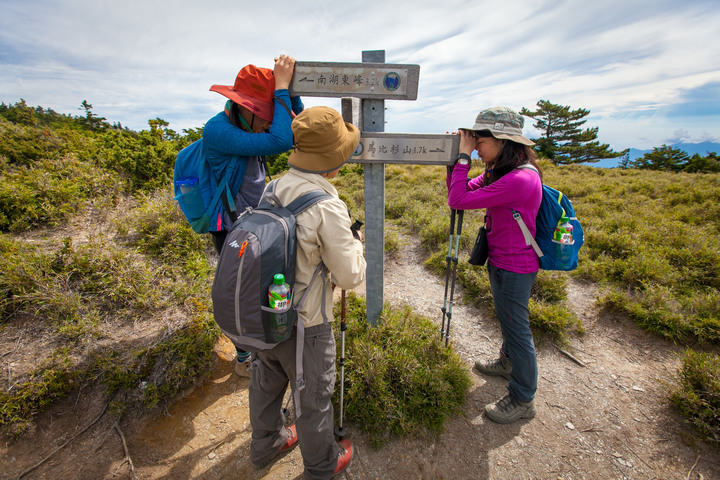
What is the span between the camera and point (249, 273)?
159 centimetres

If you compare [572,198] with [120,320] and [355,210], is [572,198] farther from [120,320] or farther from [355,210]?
[120,320]

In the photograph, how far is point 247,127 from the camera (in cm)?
249

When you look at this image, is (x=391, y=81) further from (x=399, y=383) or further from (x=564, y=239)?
(x=399, y=383)

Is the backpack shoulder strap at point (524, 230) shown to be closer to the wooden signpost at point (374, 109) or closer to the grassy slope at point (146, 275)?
the wooden signpost at point (374, 109)

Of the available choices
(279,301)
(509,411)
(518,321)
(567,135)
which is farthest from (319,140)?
(567,135)

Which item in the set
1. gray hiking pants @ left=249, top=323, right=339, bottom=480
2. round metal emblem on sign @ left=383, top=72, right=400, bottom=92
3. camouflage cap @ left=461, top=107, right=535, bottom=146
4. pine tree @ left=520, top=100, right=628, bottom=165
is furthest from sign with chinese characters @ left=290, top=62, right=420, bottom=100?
pine tree @ left=520, top=100, right=628, bottom=165

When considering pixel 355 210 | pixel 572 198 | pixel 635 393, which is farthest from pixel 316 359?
pixel 572 198

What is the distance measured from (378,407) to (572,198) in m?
9.41

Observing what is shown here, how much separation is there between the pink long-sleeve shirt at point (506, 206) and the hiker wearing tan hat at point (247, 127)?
56.0 inches

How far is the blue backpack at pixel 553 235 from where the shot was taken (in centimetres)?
247

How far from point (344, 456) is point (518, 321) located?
182cm

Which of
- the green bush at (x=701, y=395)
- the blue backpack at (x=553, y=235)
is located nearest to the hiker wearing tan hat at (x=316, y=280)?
the blue backpack at (x=553, y=235)

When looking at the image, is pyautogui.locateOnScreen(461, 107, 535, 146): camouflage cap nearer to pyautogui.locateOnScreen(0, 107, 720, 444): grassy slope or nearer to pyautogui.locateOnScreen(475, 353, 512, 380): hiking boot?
pyautogui.locateOnScreen(475, 353, 512, 380): hiking boot

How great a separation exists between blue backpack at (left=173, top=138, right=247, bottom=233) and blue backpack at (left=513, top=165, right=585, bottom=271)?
2.35 meters
